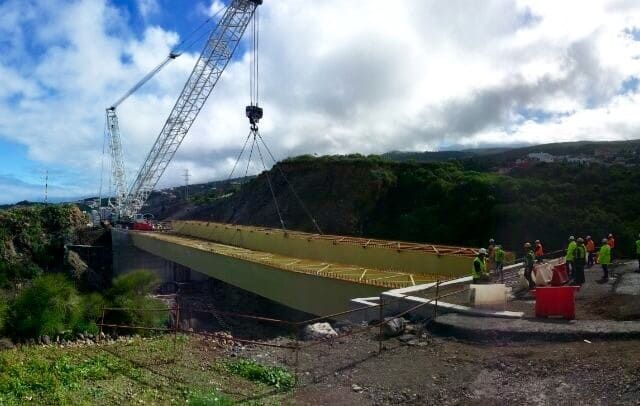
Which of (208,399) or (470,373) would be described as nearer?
(208,399)

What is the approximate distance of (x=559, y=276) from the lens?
1448 cm

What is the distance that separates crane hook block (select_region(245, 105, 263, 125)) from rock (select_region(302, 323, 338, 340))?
20.8 metres

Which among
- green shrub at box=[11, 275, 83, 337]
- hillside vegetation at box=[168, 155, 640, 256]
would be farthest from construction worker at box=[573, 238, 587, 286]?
green shrub at box=[11, 275, 83, 337]

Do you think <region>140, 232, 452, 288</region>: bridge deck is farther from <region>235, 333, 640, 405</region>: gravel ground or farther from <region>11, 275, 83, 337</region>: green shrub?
<region>11, 275, 83, 337</region>: green shrub

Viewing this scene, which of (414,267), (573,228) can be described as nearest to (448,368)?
(414,267)

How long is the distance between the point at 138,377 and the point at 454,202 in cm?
3449

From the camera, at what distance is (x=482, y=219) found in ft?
119

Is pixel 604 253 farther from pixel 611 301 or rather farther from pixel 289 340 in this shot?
pixel 289 340

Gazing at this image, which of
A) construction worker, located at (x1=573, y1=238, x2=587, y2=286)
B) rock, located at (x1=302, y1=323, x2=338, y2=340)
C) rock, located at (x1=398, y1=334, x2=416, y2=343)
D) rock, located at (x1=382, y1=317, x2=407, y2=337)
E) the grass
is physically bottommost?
the grass

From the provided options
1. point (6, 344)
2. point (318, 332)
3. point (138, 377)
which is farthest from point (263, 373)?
point (6, 344)

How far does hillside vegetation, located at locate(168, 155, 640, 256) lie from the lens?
3145 centimetres

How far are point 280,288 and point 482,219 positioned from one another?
22332mm

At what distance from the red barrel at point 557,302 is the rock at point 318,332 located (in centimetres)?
460

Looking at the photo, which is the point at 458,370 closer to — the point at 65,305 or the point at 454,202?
the point at 65,305
